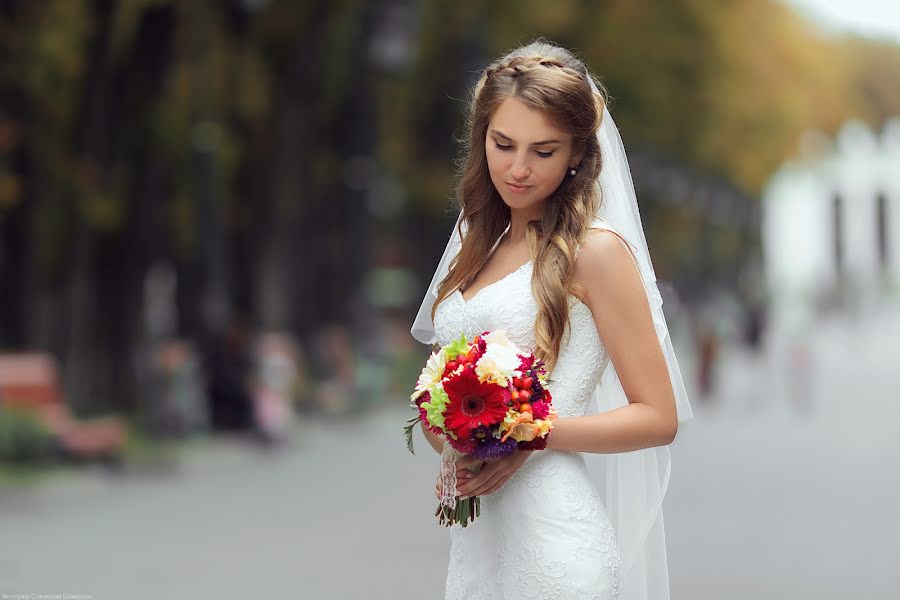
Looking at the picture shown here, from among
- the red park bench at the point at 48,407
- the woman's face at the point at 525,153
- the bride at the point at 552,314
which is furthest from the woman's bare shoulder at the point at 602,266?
the red park bench at the point at 48,407

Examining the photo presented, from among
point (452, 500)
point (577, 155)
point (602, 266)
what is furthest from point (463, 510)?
point (577, 155)

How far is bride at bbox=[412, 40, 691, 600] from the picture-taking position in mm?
3723

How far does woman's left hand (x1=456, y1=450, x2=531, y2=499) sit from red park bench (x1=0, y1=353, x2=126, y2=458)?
12.6 m

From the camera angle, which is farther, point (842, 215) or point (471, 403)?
point (842, 215)

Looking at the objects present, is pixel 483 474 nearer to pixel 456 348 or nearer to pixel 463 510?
pixel 463 510

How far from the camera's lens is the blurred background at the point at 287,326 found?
37.4 ft

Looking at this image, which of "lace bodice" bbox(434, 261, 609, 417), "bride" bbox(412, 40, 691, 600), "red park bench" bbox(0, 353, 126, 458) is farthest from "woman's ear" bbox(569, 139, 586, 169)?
"red park bench" bbox(0, 353, 126, 458)

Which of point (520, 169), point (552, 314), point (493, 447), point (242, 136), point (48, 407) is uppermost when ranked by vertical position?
point (242, 136)

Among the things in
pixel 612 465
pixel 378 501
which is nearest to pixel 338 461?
pixel 378 501

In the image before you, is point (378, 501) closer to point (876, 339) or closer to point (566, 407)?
point (566, 407)

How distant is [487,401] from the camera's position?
3.58m

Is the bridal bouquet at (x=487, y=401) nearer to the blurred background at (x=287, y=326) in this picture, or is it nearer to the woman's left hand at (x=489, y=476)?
the woman's left hand at (x=489, y=476)

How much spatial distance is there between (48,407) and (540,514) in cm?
1331

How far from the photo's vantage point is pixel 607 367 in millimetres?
4125
